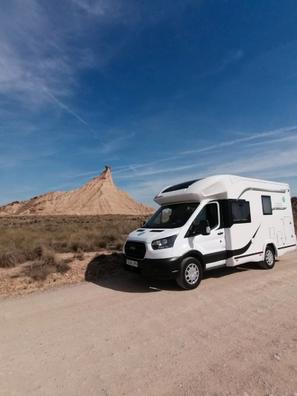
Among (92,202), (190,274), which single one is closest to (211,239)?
(190,274)

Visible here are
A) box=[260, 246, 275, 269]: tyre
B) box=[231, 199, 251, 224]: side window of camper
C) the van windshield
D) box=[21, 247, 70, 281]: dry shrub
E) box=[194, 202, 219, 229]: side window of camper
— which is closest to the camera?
the van windshield

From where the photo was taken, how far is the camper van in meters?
7.41

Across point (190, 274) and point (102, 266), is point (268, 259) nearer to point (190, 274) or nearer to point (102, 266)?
point (190, 274)

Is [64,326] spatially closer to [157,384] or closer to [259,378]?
[157,384]

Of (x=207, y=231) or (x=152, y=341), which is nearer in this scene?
(x=152, y=341)

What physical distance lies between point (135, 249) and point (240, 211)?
135 inches

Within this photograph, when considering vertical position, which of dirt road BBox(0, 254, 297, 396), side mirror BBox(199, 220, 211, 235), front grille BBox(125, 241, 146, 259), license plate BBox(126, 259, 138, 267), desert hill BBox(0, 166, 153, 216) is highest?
desert hill BBox(0, 166, 153, 216)

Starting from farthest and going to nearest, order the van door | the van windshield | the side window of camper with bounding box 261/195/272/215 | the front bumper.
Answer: the side window of camper with bounding box 261/195/272/215
the van windshield
the van door
the front bumper

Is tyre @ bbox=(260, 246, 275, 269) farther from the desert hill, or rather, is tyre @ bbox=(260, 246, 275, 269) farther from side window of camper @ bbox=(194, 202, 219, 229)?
the desert hill

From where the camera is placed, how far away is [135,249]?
7891 mm

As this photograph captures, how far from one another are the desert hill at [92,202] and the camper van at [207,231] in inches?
2787

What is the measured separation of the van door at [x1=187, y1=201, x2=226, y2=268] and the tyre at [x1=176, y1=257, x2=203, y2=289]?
12.6 inches

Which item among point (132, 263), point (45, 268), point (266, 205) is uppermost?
point (266, 205)

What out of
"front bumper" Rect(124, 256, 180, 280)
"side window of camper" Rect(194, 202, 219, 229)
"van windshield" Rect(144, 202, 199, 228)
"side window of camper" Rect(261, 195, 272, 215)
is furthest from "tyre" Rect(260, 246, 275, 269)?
"front bumper" Rect(124, 256, 180, 280)
